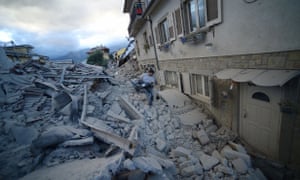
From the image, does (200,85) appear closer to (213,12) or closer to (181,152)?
(213,12)

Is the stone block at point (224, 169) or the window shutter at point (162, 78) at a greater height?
the window shutter at point (162, 78)

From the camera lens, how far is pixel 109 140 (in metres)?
3.17

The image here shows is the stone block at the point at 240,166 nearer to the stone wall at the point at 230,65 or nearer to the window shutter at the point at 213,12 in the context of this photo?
the stone wall at the point at 230,65

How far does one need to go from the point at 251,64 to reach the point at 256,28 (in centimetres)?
86

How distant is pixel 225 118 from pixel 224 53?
2.26 meters

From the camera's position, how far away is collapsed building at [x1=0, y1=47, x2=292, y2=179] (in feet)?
7.91

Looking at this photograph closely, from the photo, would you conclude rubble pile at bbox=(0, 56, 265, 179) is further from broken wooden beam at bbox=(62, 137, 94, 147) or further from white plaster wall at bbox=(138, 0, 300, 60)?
white plaster wall at bbox=(138, 0, 300, 60)

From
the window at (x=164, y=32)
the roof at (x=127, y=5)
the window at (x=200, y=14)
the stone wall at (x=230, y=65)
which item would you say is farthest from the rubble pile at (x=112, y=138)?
the roof at (x=127, y=5)

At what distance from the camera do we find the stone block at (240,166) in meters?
3.16

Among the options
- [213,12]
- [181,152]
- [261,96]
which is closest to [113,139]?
[181,152]

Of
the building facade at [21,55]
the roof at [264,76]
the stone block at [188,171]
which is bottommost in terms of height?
the stone block at [188,171]

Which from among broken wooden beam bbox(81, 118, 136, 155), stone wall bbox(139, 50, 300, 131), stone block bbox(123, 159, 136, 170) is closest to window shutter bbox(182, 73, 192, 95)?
stone wall bbox(139, 50, 300, 131)

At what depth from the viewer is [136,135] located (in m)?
3.61

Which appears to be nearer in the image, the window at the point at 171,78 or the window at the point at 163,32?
the window at the point at 163,32
